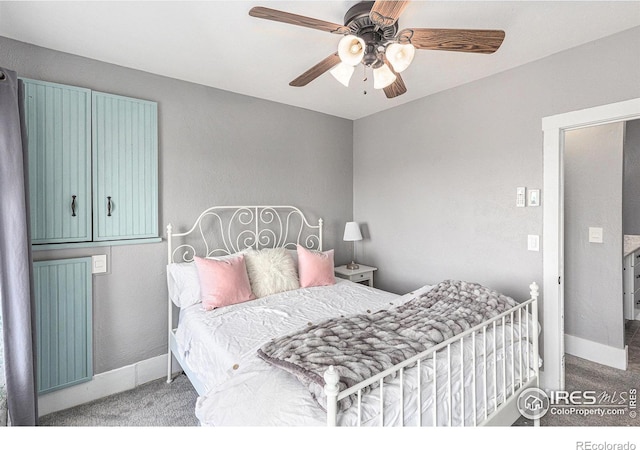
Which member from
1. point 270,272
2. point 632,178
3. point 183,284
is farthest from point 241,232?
point 632,178

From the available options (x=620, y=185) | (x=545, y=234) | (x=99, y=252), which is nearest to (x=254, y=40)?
(x=99, y=252)

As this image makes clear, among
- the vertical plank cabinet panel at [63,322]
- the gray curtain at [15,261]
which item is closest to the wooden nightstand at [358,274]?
the vertical plank cabinet panel at [63,322]

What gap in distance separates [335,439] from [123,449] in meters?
0.71

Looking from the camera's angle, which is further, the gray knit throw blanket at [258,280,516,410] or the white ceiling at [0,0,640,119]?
the white ceiling at [0,0,640,119]

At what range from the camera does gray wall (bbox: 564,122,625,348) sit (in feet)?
8.97

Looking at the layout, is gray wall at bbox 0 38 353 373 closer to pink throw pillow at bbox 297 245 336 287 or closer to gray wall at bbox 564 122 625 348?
pink throw pillow at bbox 297 245 336 287

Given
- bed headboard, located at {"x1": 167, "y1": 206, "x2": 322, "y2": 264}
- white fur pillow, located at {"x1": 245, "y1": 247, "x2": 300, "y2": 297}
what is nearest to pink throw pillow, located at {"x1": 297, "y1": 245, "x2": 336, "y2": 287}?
white fur pillow, located at {"x1": 245, "y1": 247, "x2": 300, "y2": 297}

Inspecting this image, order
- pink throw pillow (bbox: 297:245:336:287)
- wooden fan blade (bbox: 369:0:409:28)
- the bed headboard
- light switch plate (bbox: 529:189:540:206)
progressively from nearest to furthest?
wooden fan blade (bbox: 369:0:409:28), light switch plate (bbox: 529:189:540:206), the bed headboard, pink throw pillow (bbox: 297:245:336:287)

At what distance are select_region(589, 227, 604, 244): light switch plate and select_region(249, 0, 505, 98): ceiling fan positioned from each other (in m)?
2.31

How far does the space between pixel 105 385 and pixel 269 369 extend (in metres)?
1.69

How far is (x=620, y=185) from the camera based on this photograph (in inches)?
107

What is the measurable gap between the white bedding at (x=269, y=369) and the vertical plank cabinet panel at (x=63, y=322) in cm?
67

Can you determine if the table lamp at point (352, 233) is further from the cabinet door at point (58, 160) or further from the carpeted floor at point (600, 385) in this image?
the cabinet door at point (58, 160)

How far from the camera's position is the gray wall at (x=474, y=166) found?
2.11m
